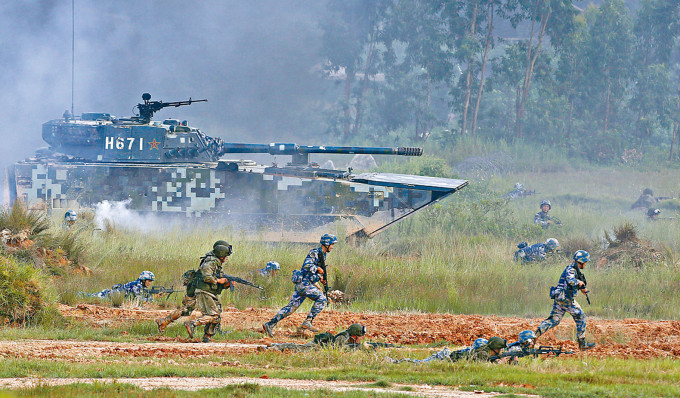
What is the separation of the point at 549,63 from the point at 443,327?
31.2 meters

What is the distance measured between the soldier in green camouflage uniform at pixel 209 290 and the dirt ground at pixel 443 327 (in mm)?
470

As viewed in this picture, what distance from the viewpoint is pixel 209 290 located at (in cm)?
1197

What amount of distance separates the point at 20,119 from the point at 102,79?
30.4 ft

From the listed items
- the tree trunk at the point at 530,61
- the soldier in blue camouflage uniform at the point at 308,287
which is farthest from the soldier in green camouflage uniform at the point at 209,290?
the tree trunk at the point at 530,61

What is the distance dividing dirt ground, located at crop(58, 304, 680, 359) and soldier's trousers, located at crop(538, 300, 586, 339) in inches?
12.3

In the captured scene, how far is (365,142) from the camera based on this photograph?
48.0 meters

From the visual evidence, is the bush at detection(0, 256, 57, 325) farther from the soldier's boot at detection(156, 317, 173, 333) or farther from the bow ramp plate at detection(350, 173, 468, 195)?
the bow ramp plate at detection(350, 173, 468, 195)

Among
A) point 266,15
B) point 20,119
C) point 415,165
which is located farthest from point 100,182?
point 266,15

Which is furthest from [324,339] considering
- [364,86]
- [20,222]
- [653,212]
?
[364,86]

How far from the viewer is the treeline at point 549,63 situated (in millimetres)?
43562

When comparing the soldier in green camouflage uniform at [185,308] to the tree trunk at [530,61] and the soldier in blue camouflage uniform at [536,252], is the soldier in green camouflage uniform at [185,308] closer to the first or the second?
the soldier in blue camouflage uniform at [536,252]

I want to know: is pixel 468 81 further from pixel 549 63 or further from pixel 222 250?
pixel 222 250

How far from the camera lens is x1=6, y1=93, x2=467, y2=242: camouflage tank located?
→ 803 inches

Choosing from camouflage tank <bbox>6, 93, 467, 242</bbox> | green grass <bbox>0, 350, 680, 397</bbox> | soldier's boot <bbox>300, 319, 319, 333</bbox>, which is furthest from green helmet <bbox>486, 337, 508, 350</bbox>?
camouflage tank <bbox>6, 93, 467, 242</bbox>
